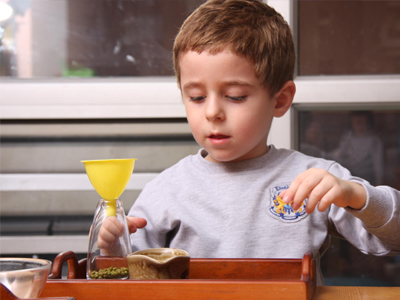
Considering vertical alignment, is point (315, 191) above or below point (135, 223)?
above

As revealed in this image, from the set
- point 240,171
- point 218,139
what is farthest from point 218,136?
point 240,171

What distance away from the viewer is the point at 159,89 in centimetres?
144

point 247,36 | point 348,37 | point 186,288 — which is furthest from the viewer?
point 348,37

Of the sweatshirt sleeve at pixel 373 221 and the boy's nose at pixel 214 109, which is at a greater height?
the boy's nose at pixel 214 109

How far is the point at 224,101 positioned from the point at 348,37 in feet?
2.07

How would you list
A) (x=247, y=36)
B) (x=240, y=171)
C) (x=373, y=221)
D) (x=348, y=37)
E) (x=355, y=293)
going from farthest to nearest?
(x=348, y=37), (x=240, y=171), (x=247, y=36), (x=373, y=221), (x=355, y=293)

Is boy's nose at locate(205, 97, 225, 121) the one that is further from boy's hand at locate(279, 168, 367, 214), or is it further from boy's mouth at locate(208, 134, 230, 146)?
boy's hand at locate(279, 168, 367, 214)

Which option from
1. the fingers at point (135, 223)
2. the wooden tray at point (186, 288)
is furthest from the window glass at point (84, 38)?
the wooden tray at point (186, 288)

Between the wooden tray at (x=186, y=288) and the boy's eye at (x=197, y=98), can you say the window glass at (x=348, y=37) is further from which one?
the wooden tray at (x=186, y=288)

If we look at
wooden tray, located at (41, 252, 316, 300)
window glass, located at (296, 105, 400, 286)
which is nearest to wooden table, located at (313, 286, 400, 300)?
wooden tray, located at (41, 252, 316, 300)

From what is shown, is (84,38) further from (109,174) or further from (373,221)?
(373,221)

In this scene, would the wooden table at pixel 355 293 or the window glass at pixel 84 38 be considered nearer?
the wooden table at pixel 355 293

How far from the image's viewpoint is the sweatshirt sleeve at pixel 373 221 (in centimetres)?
94

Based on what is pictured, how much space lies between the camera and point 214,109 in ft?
3.32
